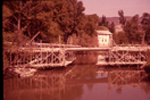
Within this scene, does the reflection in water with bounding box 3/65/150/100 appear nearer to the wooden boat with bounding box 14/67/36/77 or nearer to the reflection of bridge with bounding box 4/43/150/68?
the wooden boat with bounding box 14/67/36/77

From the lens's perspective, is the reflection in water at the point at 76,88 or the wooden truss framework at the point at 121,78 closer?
the reflection in water at the point at 76,88

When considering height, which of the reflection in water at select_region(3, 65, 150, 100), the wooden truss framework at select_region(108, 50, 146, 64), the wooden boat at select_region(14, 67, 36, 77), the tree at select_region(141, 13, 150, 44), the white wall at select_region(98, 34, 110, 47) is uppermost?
the tree at select_region(141, 13, 150, 44)

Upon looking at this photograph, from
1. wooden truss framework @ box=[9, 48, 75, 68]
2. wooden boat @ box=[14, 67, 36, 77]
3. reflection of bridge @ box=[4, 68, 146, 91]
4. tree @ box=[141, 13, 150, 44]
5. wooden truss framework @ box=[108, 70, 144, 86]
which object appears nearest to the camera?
reflection of bridge @ box=[4, 68, 146, 91]

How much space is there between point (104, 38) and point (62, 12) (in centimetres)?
2268

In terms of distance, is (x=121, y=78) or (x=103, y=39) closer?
(x=121, y=78)

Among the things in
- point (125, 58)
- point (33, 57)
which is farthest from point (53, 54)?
point (125, 58)

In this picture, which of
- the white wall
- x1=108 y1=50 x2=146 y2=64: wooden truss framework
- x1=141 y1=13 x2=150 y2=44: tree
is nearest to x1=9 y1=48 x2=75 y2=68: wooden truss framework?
x1=108 y1=50 x2=146 y2=64: wooden truss framework

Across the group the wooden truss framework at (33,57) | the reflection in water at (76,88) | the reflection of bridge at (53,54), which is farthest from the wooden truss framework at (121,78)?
the wooden truss framework at (33,57)

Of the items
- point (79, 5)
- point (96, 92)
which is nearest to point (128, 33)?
point (79, 5)

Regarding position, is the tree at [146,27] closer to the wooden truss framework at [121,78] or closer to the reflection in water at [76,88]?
the wooden truss framework at [121,78]

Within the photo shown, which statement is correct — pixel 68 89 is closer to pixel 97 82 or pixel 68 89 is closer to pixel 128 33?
pixel 97 82

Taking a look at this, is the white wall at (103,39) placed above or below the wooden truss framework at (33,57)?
above

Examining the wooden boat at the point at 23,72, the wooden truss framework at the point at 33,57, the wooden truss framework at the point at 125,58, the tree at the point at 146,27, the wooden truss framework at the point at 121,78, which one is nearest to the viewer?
the wooden truss framework at the point at 121,78

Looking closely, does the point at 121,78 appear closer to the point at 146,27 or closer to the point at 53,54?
the point at 53,54
